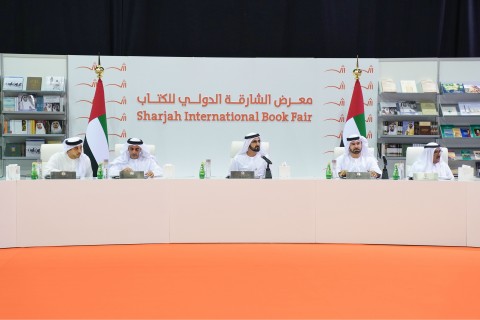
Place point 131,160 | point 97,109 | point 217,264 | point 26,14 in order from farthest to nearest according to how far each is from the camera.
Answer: point 26,14 → point 97,109 → point 131,160 → point 217,264

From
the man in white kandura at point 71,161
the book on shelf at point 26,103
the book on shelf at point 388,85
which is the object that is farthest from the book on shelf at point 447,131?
the book on shelf at point 26,103

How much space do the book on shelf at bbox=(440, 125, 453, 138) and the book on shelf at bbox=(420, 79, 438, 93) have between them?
1.80 feet

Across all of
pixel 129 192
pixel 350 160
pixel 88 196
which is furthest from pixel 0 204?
pixel 350 160

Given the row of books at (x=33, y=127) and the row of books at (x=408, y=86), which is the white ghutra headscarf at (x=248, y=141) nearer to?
the row of books at (x=408, y=86)

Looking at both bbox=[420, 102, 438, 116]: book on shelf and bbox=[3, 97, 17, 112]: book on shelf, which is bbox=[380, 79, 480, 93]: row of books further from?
bbox=[3, 97, 17, 112]: book on shelf

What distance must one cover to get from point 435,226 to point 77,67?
4.91 meters

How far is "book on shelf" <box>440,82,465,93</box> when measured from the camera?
26.8 feet

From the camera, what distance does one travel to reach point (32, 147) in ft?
27.0

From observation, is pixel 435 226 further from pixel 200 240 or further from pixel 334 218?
pixel 200 240

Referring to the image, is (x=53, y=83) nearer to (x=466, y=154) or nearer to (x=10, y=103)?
(x=10, y=103)

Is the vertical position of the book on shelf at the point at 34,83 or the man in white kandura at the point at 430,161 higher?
the book on shelf at the point at 34,83

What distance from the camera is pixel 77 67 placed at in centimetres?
806

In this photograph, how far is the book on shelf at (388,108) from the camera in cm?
823

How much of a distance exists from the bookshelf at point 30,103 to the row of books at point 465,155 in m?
5.10
